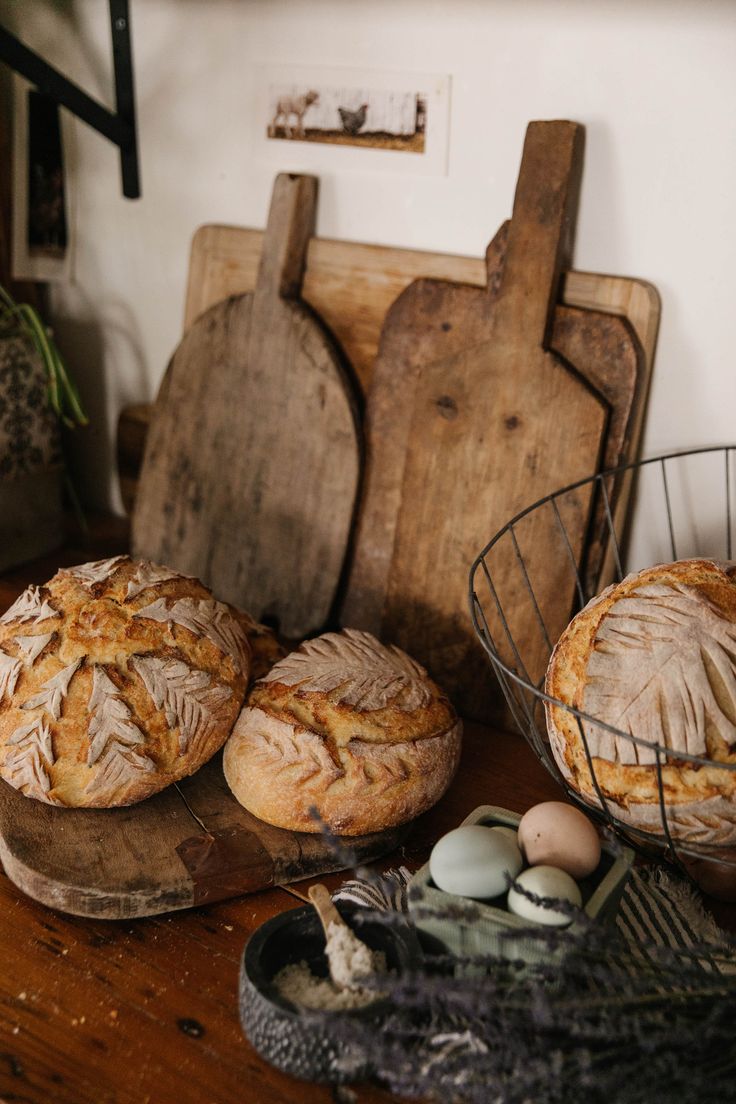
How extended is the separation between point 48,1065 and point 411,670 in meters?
0.51

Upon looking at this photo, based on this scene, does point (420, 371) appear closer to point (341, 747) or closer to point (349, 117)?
point (349, 117)

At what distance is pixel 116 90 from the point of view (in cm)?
151

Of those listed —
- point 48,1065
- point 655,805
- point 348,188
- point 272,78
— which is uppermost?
point 272,78

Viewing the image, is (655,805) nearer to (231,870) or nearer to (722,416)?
(231,870)

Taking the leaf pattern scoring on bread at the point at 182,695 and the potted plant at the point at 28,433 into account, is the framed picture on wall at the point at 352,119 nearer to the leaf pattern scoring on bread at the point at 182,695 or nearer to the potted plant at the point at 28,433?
the potted plant at the point at 28,433

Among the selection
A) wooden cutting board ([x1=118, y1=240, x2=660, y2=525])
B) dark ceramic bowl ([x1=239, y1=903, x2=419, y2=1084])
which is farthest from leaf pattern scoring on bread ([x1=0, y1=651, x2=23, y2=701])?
wooden cutting board ([x1=118, y1=240, x2=660, y2=525])

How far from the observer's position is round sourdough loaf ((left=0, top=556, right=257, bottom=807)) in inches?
38.7

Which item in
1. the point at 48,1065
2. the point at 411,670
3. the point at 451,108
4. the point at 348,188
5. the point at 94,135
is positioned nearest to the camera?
the point at 48,1065

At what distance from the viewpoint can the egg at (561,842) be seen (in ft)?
2.72

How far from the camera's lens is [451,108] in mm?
1253

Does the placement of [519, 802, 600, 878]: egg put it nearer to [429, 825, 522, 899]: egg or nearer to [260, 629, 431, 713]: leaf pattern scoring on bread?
[429, 825, 522, 899]: egg

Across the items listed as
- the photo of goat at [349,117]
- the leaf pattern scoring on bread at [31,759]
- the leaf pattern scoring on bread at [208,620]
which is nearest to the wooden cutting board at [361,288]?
the photo of goat at [349,117]

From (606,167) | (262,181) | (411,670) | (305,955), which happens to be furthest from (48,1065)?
(262,181)

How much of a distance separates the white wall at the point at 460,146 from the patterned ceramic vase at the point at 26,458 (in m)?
0.20
